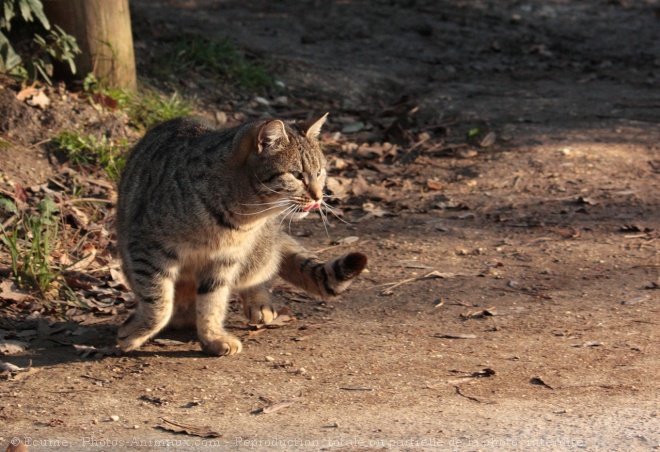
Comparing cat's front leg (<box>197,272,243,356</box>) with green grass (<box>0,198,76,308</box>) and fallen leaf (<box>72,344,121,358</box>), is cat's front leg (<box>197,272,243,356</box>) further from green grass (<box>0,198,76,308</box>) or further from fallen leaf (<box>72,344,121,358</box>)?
green grass (<box>0,198,76,308</box>)

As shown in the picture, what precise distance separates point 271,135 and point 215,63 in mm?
4636

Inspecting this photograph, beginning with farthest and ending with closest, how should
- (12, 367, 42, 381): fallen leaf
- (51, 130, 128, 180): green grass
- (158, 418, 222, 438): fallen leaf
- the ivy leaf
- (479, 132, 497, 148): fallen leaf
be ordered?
(479, 132, 497, 148): fallen leaf
(51, 130, 128, 180): green grass
the ivy leaf
(12, 367, 42, 381): fallen leaf
(158, 418, 222, 438): fallen leaf

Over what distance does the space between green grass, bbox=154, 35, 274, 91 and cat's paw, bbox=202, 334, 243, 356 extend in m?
4.47

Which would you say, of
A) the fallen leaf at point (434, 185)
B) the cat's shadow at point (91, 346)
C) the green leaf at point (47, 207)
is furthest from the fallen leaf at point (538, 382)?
the green leaf at point (47, 207)

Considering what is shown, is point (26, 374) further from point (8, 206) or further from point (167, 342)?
point (8, 206)

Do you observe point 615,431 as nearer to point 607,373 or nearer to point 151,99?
point 607,373

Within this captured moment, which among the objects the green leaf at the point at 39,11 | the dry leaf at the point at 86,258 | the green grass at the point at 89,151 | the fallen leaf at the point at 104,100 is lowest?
the dry leaf at the point at 86,258

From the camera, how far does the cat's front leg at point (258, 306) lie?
17.2ft

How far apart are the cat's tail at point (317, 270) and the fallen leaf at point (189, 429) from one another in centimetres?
127

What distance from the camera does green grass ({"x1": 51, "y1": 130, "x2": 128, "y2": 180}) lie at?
680cm

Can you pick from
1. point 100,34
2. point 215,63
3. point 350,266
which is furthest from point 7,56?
point 350,266

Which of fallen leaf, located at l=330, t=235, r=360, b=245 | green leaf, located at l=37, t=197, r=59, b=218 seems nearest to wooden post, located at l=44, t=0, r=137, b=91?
green leaf, located at l=37, t=197, r=59, b=218

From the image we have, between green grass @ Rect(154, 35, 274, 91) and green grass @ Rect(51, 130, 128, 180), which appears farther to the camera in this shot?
green grass @ Rect(154, 35, 274, 91)

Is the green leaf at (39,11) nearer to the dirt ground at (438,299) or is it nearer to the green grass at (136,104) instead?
the green grass at (136,104)
